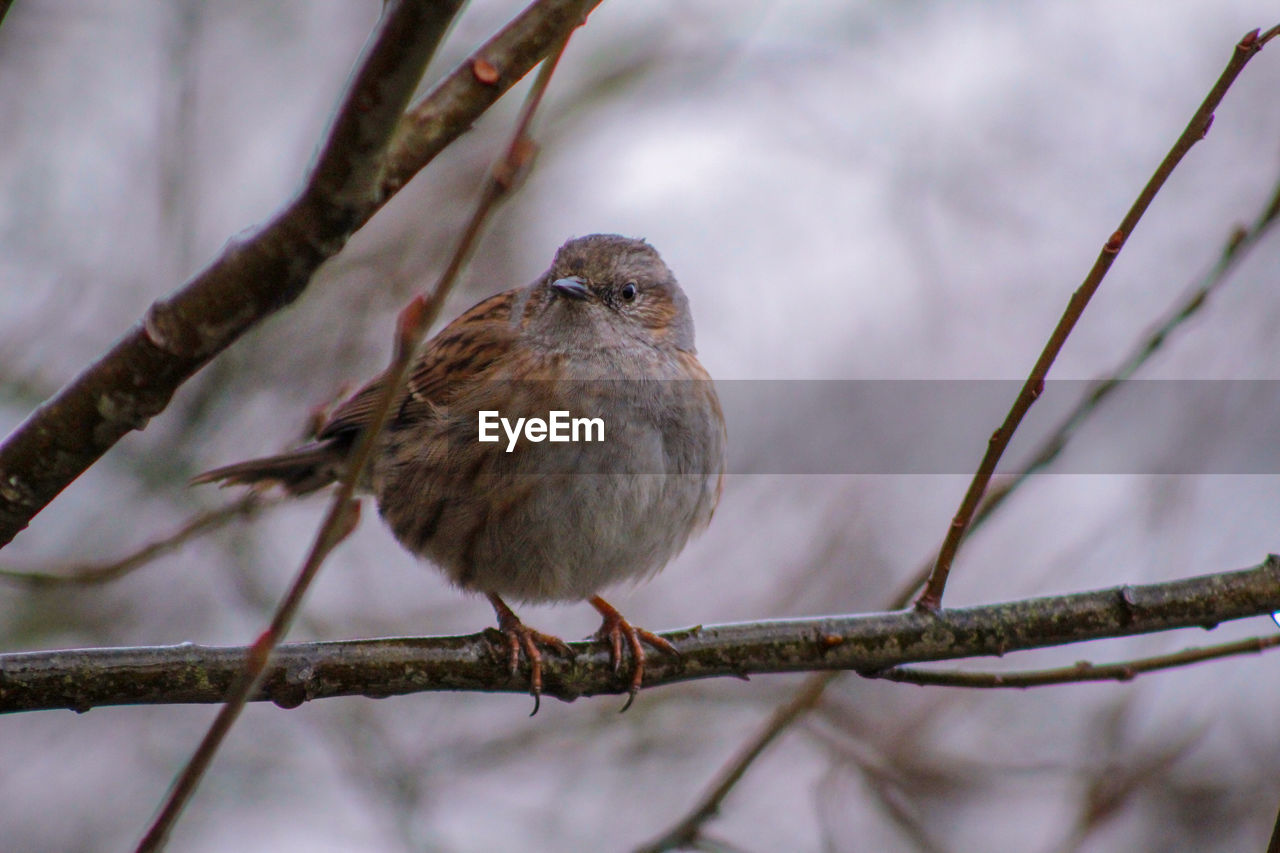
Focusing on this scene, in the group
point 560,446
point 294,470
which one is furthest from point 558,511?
point 294,470

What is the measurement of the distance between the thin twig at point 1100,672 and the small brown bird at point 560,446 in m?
Answer: 1.18

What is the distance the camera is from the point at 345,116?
210 centimetres

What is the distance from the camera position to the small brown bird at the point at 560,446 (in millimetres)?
4539

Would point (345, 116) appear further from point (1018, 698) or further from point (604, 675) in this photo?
point (1018, 698)

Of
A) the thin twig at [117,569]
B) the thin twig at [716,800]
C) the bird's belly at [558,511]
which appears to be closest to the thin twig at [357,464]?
the thin twig at [716,800]

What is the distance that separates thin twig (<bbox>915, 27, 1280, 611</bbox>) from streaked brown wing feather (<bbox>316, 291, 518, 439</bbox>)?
7.90 ft

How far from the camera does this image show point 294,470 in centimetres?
554

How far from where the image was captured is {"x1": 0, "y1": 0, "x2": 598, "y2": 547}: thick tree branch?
2123 millimetres

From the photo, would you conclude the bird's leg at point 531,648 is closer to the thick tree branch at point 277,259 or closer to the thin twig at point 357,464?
the thick tree branch at point 277,259

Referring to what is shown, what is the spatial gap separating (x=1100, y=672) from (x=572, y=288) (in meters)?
2.62

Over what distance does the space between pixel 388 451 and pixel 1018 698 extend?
4345 mm

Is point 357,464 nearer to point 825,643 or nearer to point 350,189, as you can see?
point 350,189

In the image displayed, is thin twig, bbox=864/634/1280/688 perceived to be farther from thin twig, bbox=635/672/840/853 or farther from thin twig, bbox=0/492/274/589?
thin twig, bbox=0/492/274/589

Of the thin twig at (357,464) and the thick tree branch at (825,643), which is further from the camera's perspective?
the thick tree branch at (825,643)
